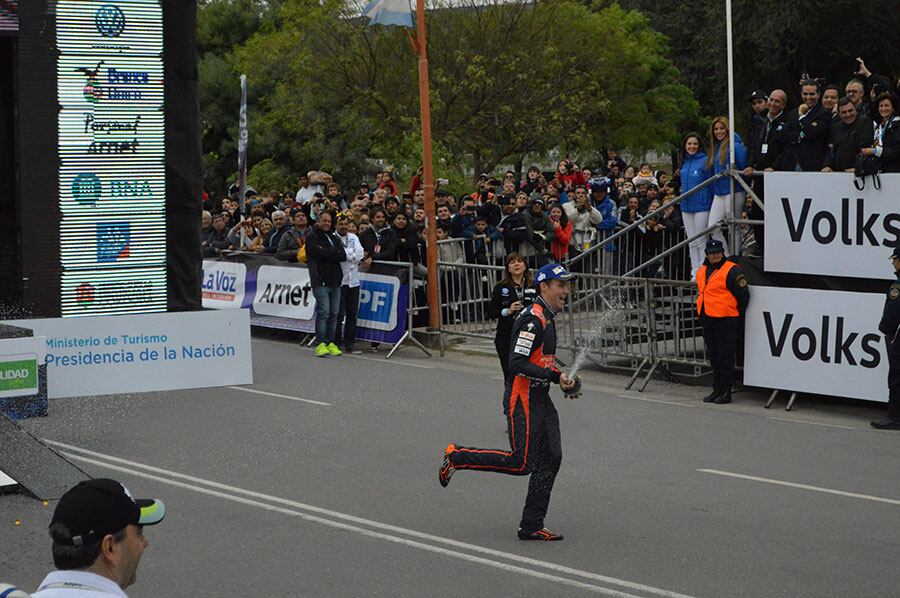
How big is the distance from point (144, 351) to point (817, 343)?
7.27m

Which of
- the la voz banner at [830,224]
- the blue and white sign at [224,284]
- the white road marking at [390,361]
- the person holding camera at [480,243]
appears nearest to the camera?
the la voz banner at [830,224]

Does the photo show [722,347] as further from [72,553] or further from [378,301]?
[72,553]

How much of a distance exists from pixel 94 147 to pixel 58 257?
0.97 meters

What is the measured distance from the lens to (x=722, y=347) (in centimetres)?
1500

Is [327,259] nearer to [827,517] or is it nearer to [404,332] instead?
[404,332]

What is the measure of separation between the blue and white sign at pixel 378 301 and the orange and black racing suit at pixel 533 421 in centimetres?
975

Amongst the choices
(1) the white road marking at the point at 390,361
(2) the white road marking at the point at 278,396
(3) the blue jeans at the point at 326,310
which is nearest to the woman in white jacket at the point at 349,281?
(3) the blue jeans at the point at 326,310

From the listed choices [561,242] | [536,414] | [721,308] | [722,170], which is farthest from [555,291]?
[561,242]

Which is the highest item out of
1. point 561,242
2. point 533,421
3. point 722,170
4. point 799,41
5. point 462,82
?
point 799,41

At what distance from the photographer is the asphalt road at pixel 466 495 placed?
28.0 feet

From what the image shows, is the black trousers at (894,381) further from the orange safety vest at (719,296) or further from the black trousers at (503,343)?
the black trousers at (503,343)

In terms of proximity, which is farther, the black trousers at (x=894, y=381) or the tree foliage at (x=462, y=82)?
the tree foliage at (x=462, y=82)

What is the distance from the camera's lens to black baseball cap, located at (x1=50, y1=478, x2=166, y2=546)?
3.81 meters

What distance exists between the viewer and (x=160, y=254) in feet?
35.3
